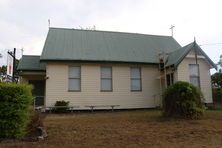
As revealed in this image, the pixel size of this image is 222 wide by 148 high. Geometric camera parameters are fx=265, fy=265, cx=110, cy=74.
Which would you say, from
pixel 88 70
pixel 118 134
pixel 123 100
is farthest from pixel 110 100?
pixel 118 134

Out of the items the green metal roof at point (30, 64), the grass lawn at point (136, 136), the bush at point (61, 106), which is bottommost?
the grass lawn at point (136, 136)

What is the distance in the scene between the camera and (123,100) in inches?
754

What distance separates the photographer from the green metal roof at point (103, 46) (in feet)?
61.7

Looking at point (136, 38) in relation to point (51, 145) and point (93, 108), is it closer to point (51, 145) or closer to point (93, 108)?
point (93, 108)

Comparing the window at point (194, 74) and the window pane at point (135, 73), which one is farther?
the window pane at point (135, 73)

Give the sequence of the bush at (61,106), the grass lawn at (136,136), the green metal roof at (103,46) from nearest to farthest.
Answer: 1. the grass lawn at (136,136)
2. the bush at (61,106)
3. the green metal roof at (103,46)

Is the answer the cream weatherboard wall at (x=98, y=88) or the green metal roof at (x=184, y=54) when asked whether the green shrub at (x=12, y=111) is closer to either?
the cream weatherboard wall at (x=98, y=88)

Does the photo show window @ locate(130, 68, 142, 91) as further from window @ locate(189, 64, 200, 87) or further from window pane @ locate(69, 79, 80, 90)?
window pane @ locate(69, 79, 80, 90)

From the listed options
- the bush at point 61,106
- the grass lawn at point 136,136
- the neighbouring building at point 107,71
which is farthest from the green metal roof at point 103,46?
the grass lawn at point 136,136

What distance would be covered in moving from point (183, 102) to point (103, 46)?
31.9 feet

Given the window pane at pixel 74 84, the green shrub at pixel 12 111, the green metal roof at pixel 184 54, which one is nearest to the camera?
the green shrub at pixel 12 111

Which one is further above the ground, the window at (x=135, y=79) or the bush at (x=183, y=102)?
the window at (x=135, y=79)

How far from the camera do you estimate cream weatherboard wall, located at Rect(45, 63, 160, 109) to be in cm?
1797

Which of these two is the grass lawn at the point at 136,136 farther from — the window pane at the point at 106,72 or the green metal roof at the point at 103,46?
the green metal roof at the point at 103,46
